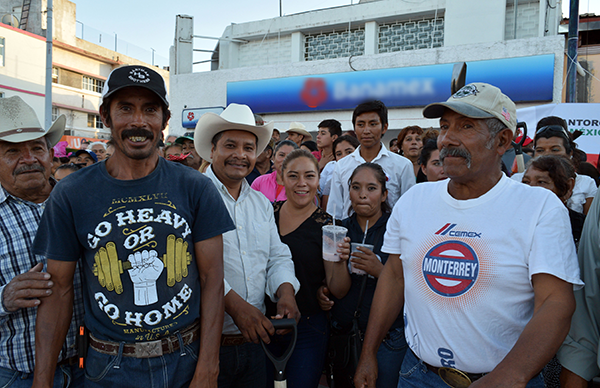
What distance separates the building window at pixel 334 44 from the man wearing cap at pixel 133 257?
14195 millimetres

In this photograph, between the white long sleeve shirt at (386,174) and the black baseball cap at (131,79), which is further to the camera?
the white long sleeve shirt at (386,174)

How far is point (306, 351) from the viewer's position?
8.73 ft

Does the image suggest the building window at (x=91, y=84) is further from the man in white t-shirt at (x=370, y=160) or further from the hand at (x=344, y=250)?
the hand at (x=344, y=250)

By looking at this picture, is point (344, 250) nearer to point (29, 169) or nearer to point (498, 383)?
point (498, 383)

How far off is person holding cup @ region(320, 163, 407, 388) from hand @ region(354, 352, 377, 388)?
0.43 meters

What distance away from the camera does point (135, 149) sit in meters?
1.84

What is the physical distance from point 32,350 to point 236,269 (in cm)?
110

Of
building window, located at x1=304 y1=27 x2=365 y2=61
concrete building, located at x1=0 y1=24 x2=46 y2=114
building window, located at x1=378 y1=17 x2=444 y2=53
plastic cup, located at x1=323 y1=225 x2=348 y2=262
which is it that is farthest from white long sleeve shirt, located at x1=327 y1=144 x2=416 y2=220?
concrete building, located at x1=0 y1=24 x2=46 y2=114

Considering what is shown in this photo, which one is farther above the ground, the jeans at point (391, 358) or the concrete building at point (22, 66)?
the concrete building at point (22, 66)

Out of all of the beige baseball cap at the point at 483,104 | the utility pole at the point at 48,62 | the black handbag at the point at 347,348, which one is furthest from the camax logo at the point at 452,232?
the utility pole at the point at 48,62

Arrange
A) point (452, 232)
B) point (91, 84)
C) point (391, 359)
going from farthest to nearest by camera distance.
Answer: point (91, 84)
point (391, 359)
point (452, 232)

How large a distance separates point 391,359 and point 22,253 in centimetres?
222

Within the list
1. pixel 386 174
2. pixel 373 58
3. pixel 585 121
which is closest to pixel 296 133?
pixel 386 174

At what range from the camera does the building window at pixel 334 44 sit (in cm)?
1497
